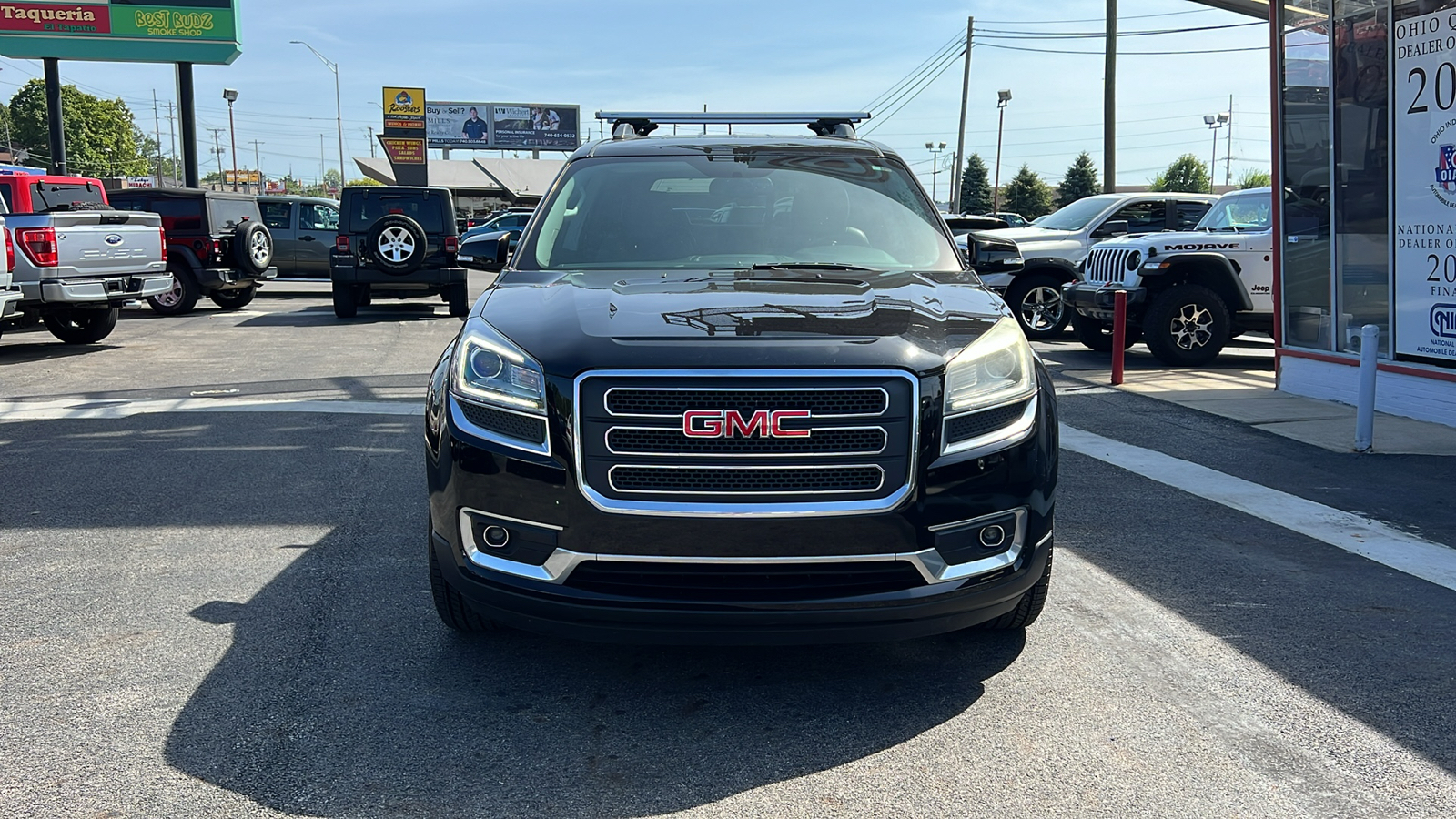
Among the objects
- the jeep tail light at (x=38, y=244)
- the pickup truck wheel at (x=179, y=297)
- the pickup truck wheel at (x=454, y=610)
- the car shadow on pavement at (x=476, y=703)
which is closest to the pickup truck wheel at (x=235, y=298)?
the pickup truck wheel at (x=179, y=297)

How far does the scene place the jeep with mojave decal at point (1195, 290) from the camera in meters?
12.6

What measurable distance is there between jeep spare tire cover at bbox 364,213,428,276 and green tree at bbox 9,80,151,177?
9392 centimetres

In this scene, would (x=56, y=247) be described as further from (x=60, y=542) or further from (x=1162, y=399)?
(x=1162, y=399)

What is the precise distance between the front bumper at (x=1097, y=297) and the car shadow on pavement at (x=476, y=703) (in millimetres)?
9064

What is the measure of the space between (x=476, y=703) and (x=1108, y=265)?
11.1 metres

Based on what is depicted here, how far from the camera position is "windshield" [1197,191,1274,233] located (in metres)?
13.0

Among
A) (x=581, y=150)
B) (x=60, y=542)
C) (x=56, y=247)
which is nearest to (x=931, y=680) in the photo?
(x=581, y=150)

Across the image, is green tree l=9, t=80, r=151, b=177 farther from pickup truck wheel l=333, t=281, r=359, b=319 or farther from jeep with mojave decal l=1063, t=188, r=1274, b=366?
jeep with mojave decal l=1063, t=188, r=1274, b=366

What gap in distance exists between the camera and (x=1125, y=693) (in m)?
3.72

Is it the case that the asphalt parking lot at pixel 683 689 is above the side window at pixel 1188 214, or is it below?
below

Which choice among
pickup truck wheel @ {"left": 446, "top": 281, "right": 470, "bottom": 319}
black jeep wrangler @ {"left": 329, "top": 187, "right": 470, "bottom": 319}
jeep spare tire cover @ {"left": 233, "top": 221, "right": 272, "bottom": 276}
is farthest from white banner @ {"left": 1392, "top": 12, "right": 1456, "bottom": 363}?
jeep spare tire cover @ {"left": 233, "top": 221, "right": 272, "bottom": 276}

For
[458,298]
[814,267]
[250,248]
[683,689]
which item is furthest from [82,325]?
[683,689]

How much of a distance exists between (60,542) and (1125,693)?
182 inches

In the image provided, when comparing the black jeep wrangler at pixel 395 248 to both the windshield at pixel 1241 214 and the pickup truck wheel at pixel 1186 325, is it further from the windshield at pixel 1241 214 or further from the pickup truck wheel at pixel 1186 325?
the windshield at pixel 1241 214
